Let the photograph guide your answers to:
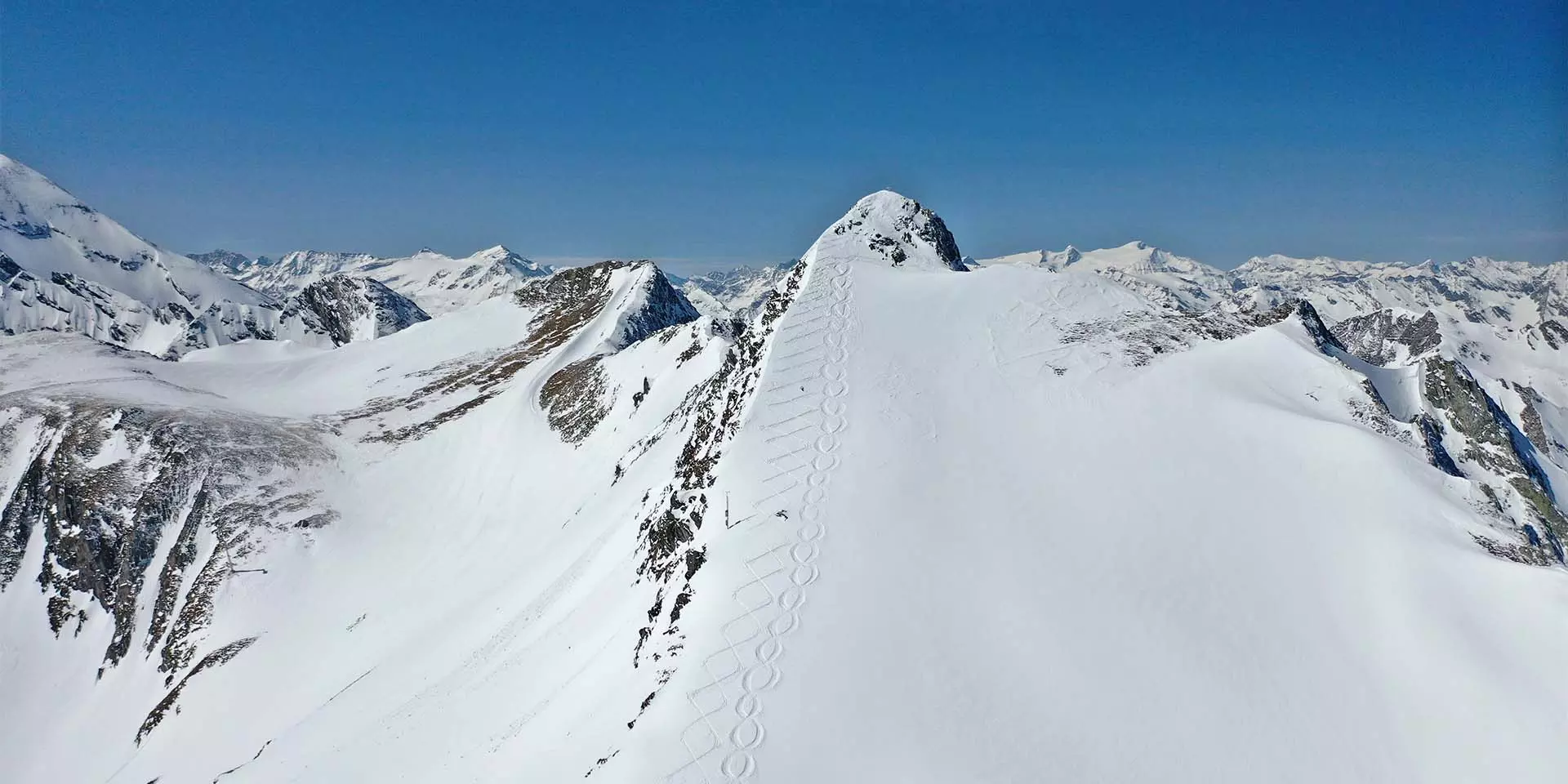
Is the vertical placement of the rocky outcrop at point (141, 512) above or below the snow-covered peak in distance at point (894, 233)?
below

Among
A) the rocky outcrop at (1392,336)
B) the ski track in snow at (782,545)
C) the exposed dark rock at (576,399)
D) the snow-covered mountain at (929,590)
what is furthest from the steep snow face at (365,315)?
the rocky outcrop at (1392,336)

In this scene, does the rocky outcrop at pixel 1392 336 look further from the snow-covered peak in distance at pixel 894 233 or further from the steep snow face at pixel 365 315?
the steep snow face at pixel 365 315

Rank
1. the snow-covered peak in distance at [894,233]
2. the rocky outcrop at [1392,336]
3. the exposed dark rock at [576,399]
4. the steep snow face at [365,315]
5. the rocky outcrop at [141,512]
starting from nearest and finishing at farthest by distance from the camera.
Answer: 1. the snow-covered peak in distance at [894,233]
2. the rocky outcrop at [141,512]
3. the exposed dark rock at [576,399]
4. the rocky outcrop at [1392,336]
5. the steep snow face at [365,315]

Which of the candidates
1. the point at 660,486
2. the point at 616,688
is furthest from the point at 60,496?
the point at 616,688

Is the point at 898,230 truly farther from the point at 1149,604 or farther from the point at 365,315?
Result: the point at 365,315

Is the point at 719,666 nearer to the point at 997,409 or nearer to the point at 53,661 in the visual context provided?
the point at 997,409

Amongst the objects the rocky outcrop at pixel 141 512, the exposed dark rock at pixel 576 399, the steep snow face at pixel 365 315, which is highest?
the steep snow face at pixel 365 315
